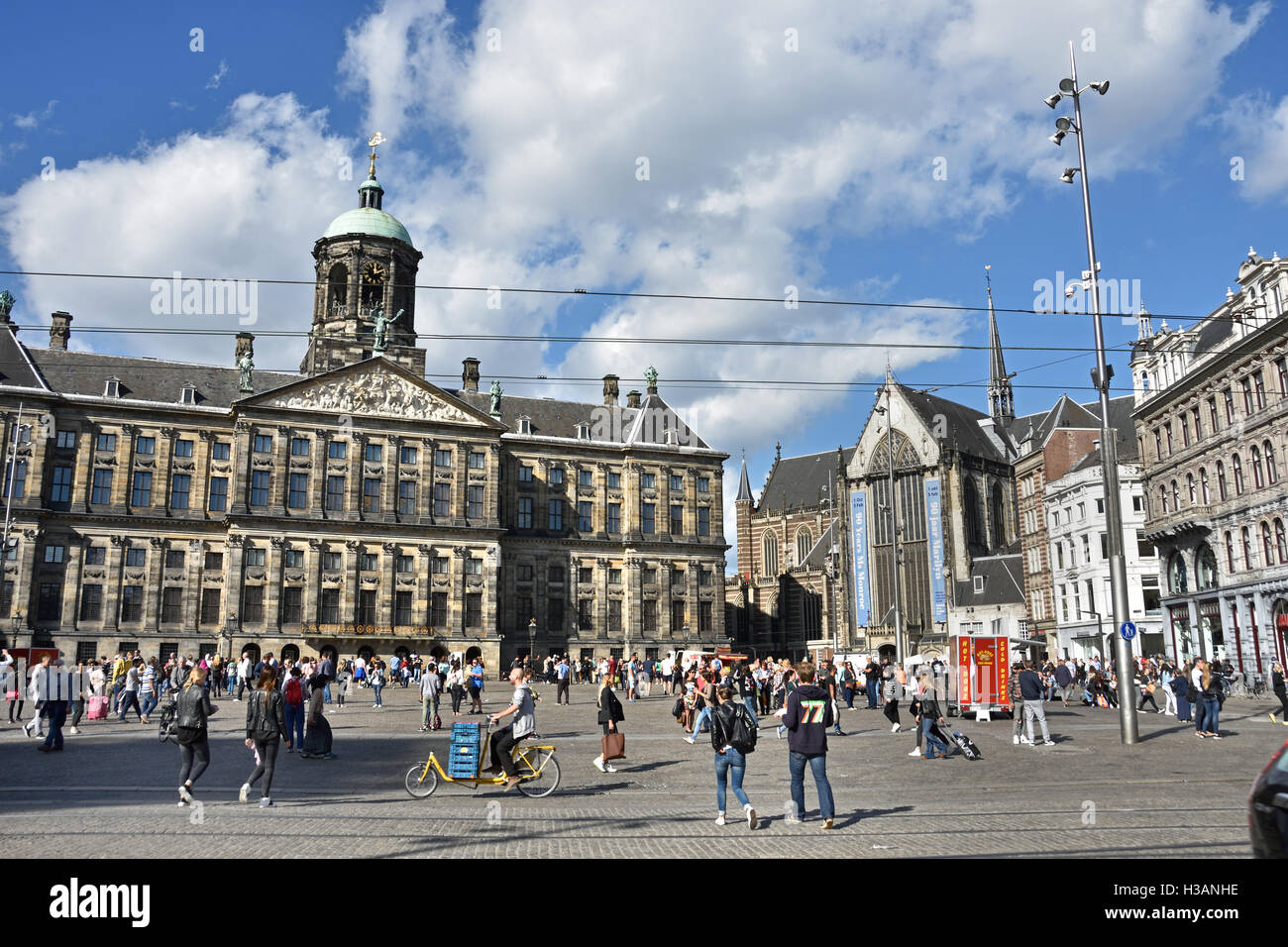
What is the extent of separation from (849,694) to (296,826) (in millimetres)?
28271

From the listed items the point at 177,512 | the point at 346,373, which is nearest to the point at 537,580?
the point at 346,373

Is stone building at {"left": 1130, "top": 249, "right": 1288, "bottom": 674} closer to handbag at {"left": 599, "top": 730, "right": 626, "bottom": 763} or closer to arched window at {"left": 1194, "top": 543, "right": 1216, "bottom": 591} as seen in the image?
arched window at {"left": 1194, "top": 543, "right": 1216, "bottom": 591}

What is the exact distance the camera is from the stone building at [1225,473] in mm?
39781

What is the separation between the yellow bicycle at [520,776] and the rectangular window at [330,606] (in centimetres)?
5163

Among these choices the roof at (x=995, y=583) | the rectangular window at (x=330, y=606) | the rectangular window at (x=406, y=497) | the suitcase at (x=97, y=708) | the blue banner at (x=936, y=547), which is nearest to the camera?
the suitcase at (x=97, y=708)

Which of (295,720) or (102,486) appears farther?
(102,486)

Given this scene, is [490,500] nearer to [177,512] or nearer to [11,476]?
[177,512]

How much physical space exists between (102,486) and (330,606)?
52.1ft

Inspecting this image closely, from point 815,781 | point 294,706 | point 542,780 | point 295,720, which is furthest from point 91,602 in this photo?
point 815,781

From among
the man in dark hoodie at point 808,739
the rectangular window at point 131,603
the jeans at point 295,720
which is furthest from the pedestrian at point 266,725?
the rectangular window at point 131,603

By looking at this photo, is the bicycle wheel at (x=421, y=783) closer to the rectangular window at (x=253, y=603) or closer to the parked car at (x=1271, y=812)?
the parked car at (x=1271, y=812)

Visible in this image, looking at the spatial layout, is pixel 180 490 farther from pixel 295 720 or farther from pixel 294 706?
pixel 294 706

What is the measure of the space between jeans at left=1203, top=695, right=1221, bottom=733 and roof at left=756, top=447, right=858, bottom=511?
250 feet

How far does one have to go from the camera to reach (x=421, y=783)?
14117 mm
